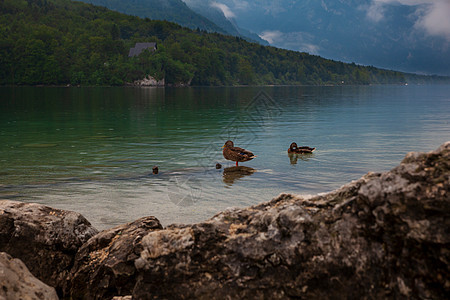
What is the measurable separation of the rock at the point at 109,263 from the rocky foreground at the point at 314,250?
0.02 metres

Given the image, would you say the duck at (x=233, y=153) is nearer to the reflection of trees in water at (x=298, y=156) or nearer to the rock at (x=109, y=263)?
the reflection of trees in water at (x=298, y=156)

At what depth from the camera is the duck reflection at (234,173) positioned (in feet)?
54.6

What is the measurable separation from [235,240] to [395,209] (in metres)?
1.75

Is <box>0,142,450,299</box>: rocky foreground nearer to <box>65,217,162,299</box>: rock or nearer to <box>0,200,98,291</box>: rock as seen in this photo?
<box>65,217,162,299</box>: rock

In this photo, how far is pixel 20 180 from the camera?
16.5m

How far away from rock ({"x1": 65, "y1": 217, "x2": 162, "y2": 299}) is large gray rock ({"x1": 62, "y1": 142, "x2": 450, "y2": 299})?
2.95ft

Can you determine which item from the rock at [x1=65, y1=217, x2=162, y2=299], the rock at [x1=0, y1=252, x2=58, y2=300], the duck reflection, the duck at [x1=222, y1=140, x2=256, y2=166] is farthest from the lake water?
the rock at [x1=0, y1=252, x2=58, y2=300]

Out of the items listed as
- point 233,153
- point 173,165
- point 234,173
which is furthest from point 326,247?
point 173,165

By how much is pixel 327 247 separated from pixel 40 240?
4.45 meters

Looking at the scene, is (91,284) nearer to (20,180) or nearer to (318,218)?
(318,218)

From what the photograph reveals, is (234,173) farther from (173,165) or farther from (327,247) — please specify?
(327,247)

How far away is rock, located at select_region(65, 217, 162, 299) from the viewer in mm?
6164

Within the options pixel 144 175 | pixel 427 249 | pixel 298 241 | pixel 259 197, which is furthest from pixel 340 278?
pixel 144 175

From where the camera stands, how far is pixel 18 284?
17.3 ft
